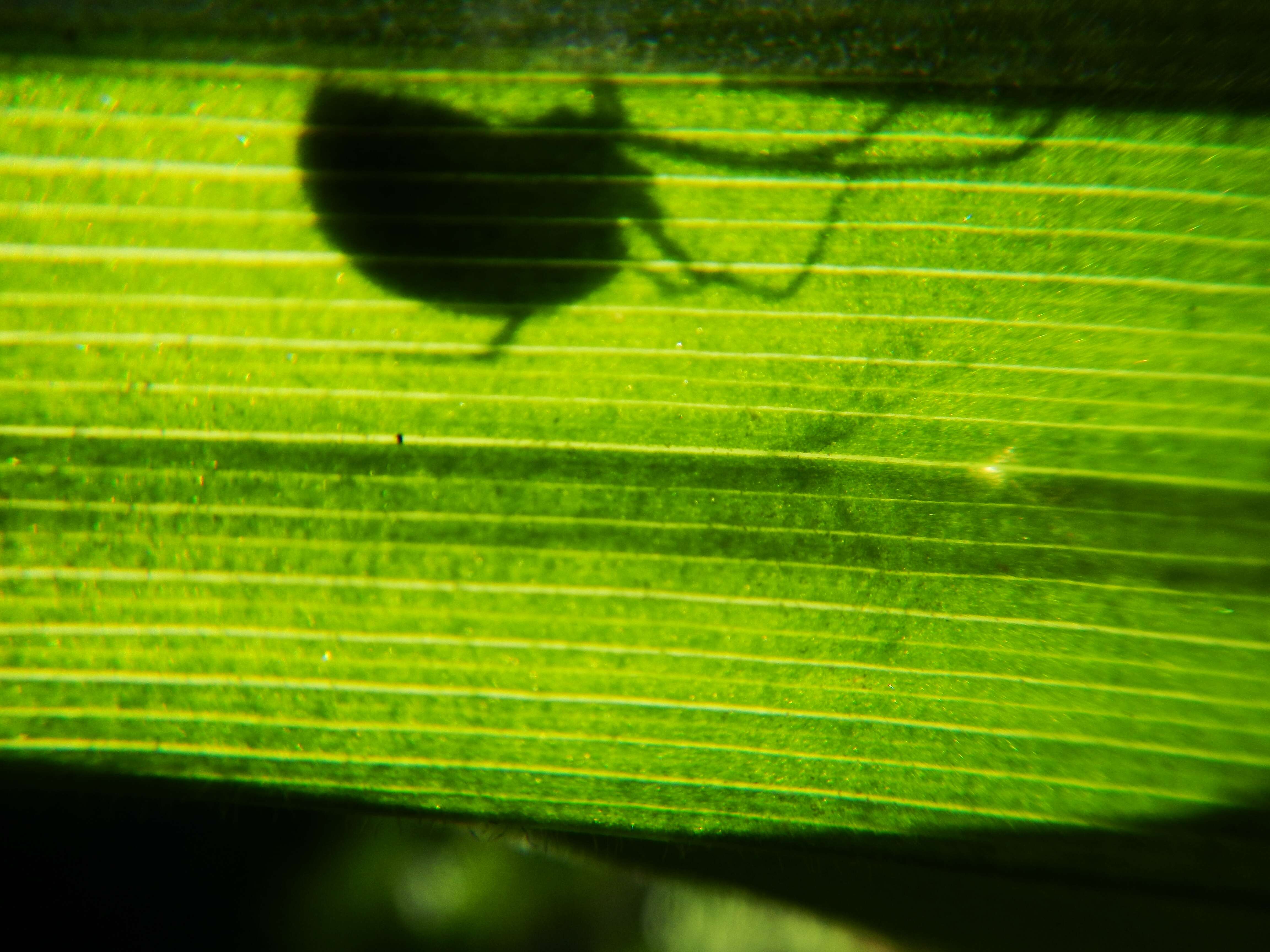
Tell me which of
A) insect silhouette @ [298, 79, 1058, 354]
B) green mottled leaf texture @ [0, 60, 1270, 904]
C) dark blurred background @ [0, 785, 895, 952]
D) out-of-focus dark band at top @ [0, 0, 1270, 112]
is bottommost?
dark blurred background @ [0, 785, 895, 952]

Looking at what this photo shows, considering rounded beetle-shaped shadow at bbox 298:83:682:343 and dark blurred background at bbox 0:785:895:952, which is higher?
rounded beetle-shaped shadow at bbox 298:83:682:343

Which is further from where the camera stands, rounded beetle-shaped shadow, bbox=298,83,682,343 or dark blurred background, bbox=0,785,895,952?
dark blurred background, bbox=0,785,895,952

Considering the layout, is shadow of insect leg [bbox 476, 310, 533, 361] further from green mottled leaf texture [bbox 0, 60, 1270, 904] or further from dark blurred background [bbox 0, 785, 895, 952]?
dark blurred background [bbox 0, 785, 895, 952]

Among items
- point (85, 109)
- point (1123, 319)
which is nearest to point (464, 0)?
point (85, 109)

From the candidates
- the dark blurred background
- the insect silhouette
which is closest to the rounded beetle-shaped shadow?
the insect silhouette

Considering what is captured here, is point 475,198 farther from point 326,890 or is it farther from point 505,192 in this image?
point 326,890

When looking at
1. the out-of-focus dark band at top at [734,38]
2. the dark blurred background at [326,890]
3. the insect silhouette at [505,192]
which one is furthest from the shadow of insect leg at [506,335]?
the dark blurred background at [326,890]

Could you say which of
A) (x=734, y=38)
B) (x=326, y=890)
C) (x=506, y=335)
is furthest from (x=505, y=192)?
(x=326, y=890)
